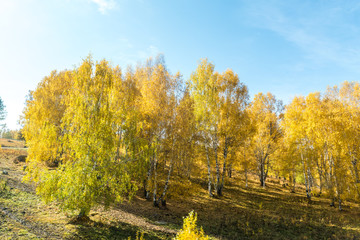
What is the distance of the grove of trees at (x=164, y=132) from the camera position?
827cm

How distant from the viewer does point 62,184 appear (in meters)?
7.06

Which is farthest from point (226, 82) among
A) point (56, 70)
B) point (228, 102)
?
point (56, 70)

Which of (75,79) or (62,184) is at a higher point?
(75,79)

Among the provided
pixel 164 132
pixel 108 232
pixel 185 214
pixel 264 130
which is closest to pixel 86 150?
pixel 108 232

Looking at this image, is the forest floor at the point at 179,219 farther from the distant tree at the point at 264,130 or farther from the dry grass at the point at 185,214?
the distant tree at the point at 264,130

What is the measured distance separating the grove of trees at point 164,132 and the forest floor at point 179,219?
1.10m

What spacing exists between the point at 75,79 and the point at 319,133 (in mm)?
22078

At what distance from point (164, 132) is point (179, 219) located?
21.4 ft

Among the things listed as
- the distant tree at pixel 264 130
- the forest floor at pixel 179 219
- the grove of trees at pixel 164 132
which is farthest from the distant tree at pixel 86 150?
the distant tree at pixel 264 130

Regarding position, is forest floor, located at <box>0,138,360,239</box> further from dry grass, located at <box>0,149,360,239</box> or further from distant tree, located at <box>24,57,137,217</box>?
distant tree, located at <box>24,57,137,217</box>

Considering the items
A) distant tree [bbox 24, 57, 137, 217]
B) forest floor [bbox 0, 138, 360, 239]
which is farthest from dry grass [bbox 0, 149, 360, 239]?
distant tree [bbox 24, 57, 137, 217]

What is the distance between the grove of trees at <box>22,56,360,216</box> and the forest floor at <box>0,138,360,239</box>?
1098 millimetres

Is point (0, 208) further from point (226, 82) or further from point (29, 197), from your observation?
point (226, 82)

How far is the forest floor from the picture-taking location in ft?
25.3
